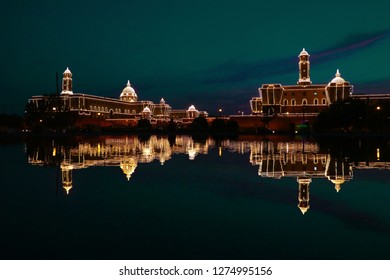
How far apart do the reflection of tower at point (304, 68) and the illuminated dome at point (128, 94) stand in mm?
58995

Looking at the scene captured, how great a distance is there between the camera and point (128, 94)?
12850 cm

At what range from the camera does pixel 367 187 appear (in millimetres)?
10016

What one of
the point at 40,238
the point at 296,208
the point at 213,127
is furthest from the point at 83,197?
the point at 213,127

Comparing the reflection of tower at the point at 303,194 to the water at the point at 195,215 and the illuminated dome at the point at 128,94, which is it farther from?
the illuminated dome at the point at 128,94

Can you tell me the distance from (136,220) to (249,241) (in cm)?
199

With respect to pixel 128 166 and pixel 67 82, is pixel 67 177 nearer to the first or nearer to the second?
pixel 128 166

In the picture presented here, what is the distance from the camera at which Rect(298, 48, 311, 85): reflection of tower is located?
82375 millimetres

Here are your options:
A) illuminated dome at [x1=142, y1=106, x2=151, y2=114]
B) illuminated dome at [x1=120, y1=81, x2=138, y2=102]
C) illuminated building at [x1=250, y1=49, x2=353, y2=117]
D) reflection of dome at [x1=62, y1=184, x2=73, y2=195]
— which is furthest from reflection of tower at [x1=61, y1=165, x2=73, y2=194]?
illuminated dome at [x1=120, y1=81, x2=138, y2=102]

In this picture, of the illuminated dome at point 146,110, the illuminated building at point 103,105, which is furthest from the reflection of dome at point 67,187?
the illuminated dome at point 146,110

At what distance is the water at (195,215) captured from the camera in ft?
17.4

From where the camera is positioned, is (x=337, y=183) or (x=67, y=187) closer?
(x=67, y=187)

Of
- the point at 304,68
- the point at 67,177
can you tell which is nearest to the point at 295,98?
the point at 304,68

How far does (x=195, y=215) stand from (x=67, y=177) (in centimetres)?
562

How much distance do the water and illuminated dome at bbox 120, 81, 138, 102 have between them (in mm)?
116896
